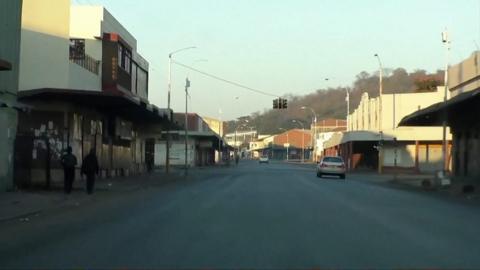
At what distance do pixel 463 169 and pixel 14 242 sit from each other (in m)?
39.1

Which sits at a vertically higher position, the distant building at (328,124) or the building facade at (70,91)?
the distant building at (328,124)

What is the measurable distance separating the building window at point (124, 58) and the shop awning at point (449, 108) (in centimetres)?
1825

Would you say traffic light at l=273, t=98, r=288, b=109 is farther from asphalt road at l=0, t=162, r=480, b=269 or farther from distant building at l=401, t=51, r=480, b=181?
asphalt road at l=0, t=162, r=480, b=269

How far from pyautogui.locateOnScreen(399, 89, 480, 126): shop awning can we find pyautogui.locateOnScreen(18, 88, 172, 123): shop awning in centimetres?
1615

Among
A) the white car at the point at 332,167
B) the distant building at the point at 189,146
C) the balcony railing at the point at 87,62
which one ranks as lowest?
the white car at the point at 332,167

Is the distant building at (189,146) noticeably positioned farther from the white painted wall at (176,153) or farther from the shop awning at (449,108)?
the shop awning at (449,108)

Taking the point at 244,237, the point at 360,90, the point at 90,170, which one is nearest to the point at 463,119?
the point at 90,170

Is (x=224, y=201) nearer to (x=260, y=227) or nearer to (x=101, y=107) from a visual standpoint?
Answer: (x=260, y=227)

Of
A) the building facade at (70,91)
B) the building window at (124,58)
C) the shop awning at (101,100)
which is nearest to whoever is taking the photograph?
the shop awning at (101,100)

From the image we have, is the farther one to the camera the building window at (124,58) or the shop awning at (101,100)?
the building window at (124,58)

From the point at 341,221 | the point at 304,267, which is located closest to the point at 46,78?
the point at 341,221

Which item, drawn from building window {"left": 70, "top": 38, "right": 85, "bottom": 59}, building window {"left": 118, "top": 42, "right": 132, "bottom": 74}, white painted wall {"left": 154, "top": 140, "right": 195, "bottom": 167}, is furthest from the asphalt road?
white painted wall {"left": 154, "top": 140, "right": 195, "bottom": 167}

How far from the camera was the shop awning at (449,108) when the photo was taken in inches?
1356

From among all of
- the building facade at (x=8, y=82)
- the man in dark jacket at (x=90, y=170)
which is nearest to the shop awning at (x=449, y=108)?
the man in dark jacket at (x=90, y=170)
